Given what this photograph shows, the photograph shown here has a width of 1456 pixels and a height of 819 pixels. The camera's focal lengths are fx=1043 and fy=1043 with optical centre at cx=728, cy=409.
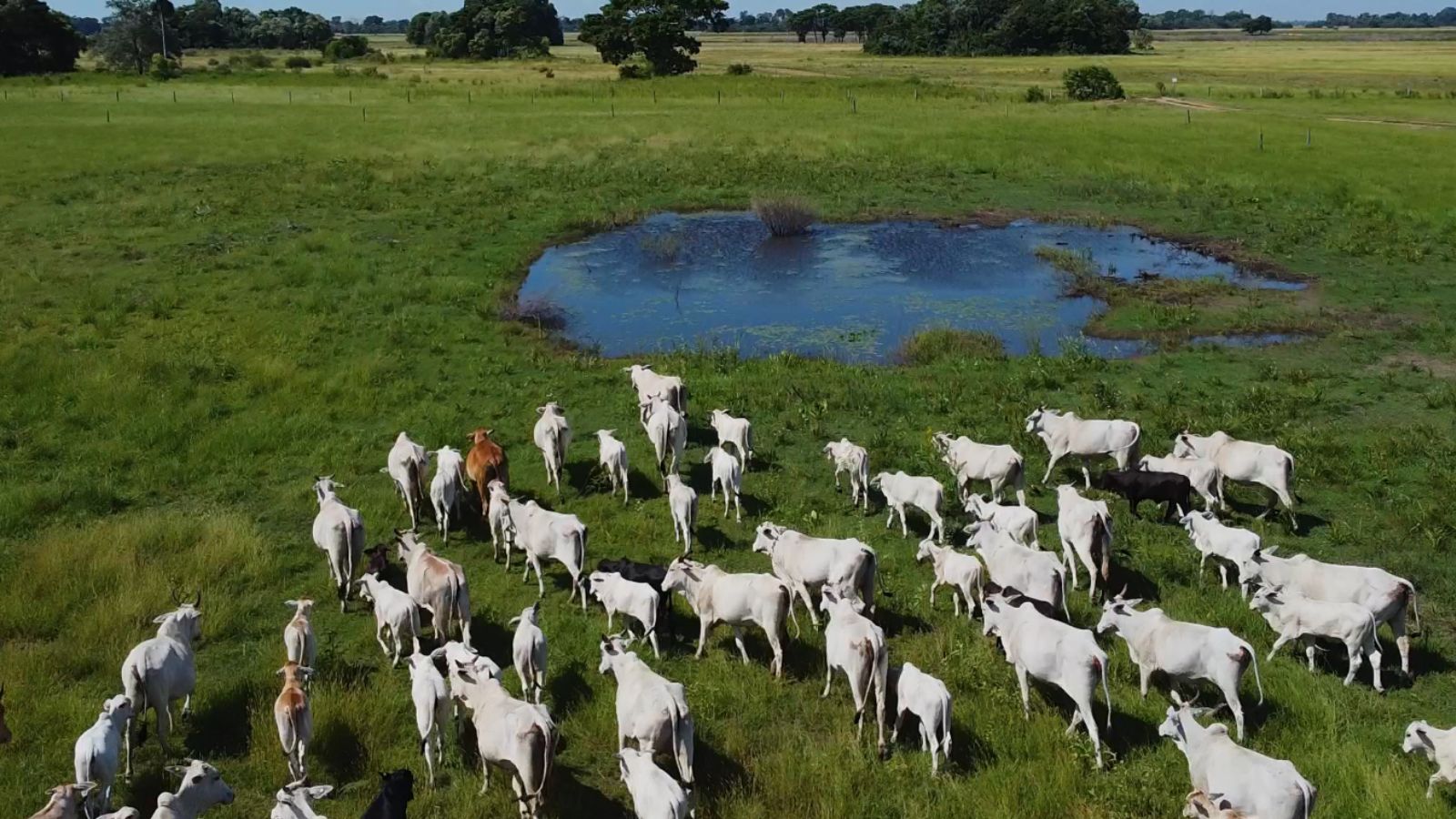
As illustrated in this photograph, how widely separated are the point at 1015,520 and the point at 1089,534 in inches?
36.9

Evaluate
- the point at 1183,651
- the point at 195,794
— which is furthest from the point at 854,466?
the point at 195,794

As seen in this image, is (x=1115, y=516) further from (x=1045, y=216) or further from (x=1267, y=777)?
(x=1045, y=216)

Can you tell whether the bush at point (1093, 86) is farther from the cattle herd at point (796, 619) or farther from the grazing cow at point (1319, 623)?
the grazing cow at point (1319, 623)

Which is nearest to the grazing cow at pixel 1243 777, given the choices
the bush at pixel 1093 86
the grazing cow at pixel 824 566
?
the grazing cow at pixel 824 566

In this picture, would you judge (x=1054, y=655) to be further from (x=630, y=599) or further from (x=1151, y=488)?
(x=1151, y=488)

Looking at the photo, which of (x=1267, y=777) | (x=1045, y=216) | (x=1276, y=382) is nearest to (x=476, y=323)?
(x=1276, y=382)

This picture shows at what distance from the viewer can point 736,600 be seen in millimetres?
10594

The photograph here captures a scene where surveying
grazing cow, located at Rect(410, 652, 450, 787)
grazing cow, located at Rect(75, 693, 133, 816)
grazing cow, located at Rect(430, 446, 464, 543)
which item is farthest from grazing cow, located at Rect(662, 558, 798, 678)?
grazing cow, located at Rect(75, 693, 133, 816)

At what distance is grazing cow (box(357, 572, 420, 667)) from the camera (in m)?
10.6

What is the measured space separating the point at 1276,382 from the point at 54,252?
31225mm

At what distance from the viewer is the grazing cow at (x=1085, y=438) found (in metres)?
14.9

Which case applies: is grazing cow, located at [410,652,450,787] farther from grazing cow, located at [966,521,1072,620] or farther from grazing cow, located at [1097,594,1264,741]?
grazing cow, located at [1097,594,1264,741]

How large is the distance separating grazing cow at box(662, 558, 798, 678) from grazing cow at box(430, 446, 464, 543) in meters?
4.00

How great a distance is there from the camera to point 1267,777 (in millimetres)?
7543
